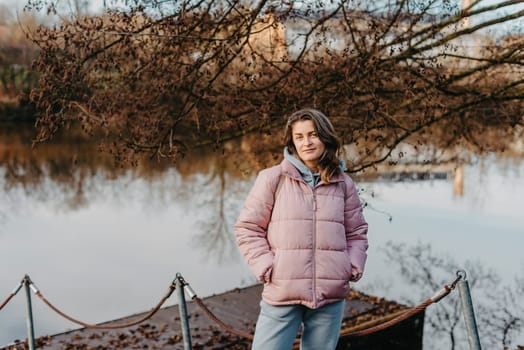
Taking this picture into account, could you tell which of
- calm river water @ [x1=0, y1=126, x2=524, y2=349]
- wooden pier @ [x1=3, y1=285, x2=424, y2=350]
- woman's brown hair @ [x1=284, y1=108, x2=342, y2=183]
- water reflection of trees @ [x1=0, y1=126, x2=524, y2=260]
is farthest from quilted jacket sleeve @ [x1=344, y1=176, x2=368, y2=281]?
water reflection of trees @ [x1=0, y1=126, x2=524, y2=260]

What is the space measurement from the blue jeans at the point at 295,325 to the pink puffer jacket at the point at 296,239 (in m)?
0.06

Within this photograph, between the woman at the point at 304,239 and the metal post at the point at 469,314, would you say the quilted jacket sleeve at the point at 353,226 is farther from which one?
the metal post at the point at 469,314

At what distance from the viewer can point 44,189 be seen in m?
22.5

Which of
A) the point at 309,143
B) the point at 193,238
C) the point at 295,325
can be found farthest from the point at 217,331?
the point at 193,238

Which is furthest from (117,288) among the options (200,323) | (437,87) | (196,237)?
(437,87)

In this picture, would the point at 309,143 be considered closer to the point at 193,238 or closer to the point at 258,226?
the point at 258,226

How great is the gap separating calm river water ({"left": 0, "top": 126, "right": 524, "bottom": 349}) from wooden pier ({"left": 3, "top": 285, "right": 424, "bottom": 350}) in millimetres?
1391

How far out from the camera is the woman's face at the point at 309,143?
9.64 feet

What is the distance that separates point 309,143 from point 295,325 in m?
0.86

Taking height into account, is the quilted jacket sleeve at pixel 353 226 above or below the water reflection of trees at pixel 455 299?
above

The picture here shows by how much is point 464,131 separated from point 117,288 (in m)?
7.96

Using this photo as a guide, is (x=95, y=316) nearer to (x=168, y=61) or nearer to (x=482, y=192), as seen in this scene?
(x=168, y=61)

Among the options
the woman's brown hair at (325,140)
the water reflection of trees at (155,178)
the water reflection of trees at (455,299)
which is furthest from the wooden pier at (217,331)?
the water reflection of trees at (155,178)

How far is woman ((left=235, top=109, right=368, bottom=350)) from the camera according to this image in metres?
2.85
